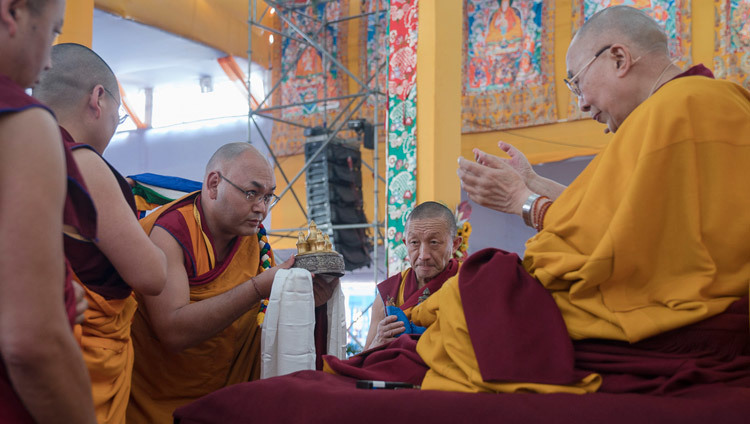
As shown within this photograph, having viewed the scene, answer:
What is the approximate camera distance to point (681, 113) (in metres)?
1.87

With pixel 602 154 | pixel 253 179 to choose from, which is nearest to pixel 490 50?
pixel 253 179

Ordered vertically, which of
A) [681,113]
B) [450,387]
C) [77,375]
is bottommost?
[450,387]

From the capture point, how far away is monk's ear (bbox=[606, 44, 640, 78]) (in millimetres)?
2207

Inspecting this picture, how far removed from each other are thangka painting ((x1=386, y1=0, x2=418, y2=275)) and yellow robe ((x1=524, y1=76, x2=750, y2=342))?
9.90 feet

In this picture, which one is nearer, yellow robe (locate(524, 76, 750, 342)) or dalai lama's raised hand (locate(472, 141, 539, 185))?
yellow robe (locate(524, 76, 750, 342))

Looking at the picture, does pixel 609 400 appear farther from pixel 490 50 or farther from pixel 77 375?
pixel 490 50

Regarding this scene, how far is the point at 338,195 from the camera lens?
8.70m

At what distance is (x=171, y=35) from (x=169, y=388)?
7.45m

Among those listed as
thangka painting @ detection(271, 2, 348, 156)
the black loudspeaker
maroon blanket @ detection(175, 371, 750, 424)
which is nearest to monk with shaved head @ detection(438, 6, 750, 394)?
maroon blanket @ detection(175, 371, 750, 424)

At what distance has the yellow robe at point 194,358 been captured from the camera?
2.80m

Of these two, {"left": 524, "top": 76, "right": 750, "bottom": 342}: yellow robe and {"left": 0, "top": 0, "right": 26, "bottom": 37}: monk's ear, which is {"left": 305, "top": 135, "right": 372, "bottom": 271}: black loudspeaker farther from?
{"left": 0, "top": 0, "right": 26, "bottom": 37}: monk's ear

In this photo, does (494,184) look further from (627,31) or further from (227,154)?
(227,154)

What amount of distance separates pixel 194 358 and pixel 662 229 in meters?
1.95

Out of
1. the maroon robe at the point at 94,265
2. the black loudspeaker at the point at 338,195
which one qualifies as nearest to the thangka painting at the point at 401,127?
the maroon robe at the point at 94,265
